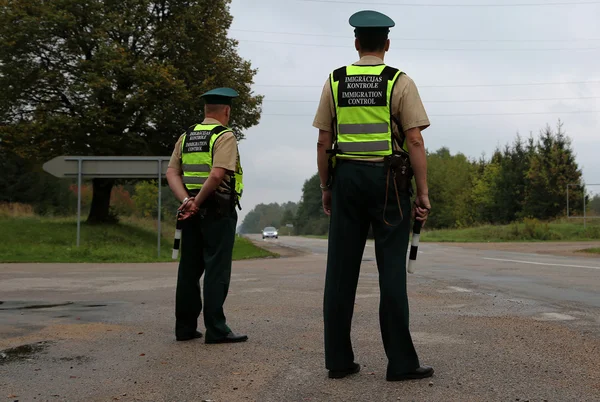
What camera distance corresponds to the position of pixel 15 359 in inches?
183

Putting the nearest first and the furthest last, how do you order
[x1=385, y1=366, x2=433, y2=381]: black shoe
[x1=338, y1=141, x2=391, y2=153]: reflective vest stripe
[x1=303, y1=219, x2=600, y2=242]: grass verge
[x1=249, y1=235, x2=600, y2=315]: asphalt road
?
[x1=385, y1=366, x2=433, y2=381]: black shoe → [x1=338, y1=141, x2=391, y2=153]: reflective vest stripe → [x1=249, y1=235, x2=600, y2=315]: asphalt road → [x1=303, y1=219, x2=600, y2=242]: grass verge

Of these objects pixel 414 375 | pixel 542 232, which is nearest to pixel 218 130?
pixel 414 375

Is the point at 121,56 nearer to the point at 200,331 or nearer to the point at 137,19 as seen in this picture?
the point at 137,19

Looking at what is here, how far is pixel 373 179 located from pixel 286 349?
62.3 inches

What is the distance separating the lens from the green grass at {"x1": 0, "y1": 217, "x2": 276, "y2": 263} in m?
19.8

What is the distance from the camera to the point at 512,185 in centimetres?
6303

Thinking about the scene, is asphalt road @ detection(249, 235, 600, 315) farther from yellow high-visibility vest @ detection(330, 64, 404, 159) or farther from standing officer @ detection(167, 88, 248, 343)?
yellow high-visibility vest @ detection(330, 64, 404, 159)

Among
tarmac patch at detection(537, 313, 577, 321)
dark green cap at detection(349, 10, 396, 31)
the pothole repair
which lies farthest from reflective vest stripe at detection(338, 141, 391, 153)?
tarmac patch at detection(537, 313, 577, 321)

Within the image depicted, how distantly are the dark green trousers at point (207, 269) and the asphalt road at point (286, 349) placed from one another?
203 millimetres

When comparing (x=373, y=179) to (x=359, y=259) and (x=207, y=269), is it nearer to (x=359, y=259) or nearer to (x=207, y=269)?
(x=359, y=259)

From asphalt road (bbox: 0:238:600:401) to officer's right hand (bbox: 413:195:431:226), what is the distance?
0.93 metres

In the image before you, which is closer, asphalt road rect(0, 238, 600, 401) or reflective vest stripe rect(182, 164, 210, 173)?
asphalt road rect(0, 238, 600, 401)

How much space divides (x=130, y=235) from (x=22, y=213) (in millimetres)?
13016

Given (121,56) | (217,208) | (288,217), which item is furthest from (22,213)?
(288,217)
